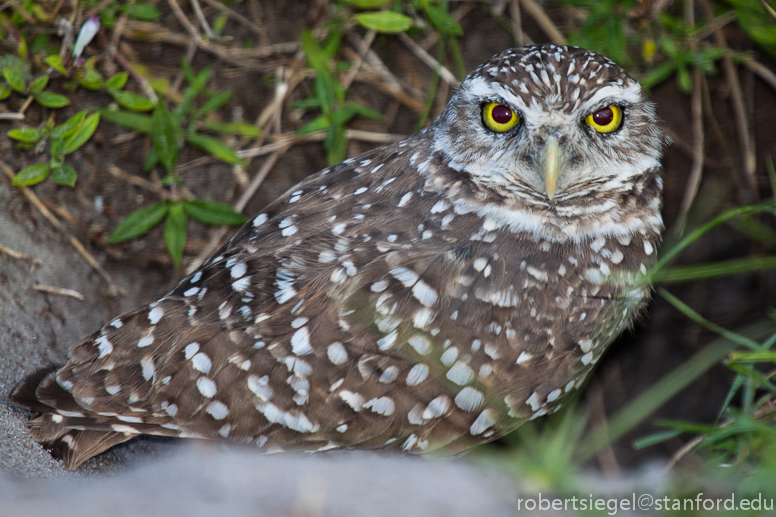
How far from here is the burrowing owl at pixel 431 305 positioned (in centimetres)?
172

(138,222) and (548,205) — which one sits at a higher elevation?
(548,205)

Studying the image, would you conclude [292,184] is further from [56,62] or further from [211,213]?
[56,62]

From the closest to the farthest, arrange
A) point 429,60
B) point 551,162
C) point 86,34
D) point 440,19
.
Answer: point 551,162
point 86,34
point 440,19
point 429,60

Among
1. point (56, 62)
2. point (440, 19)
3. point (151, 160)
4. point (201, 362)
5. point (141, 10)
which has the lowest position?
point (201, 362)

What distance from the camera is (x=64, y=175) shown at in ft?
7.73

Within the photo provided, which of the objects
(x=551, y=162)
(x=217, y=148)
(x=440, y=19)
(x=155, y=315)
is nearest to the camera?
(x=551, y=162)

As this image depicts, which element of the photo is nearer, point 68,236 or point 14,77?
point 14,77

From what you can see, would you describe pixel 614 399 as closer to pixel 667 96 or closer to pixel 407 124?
pixel 667 96

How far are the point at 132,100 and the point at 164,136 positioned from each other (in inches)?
8.2

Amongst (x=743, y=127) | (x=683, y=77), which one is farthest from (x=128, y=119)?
(x=743, y=127)

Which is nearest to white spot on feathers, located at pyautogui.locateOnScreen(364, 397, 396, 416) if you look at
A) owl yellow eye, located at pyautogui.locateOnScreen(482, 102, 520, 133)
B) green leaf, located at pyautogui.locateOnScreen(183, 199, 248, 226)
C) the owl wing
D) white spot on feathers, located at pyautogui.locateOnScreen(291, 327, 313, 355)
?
the owl wing

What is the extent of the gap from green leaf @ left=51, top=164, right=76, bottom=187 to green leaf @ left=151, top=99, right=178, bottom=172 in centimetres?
33

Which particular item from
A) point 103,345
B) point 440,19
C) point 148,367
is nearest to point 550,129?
point 440,19

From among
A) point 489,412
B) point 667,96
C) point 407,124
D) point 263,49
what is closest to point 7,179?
point 263,49
